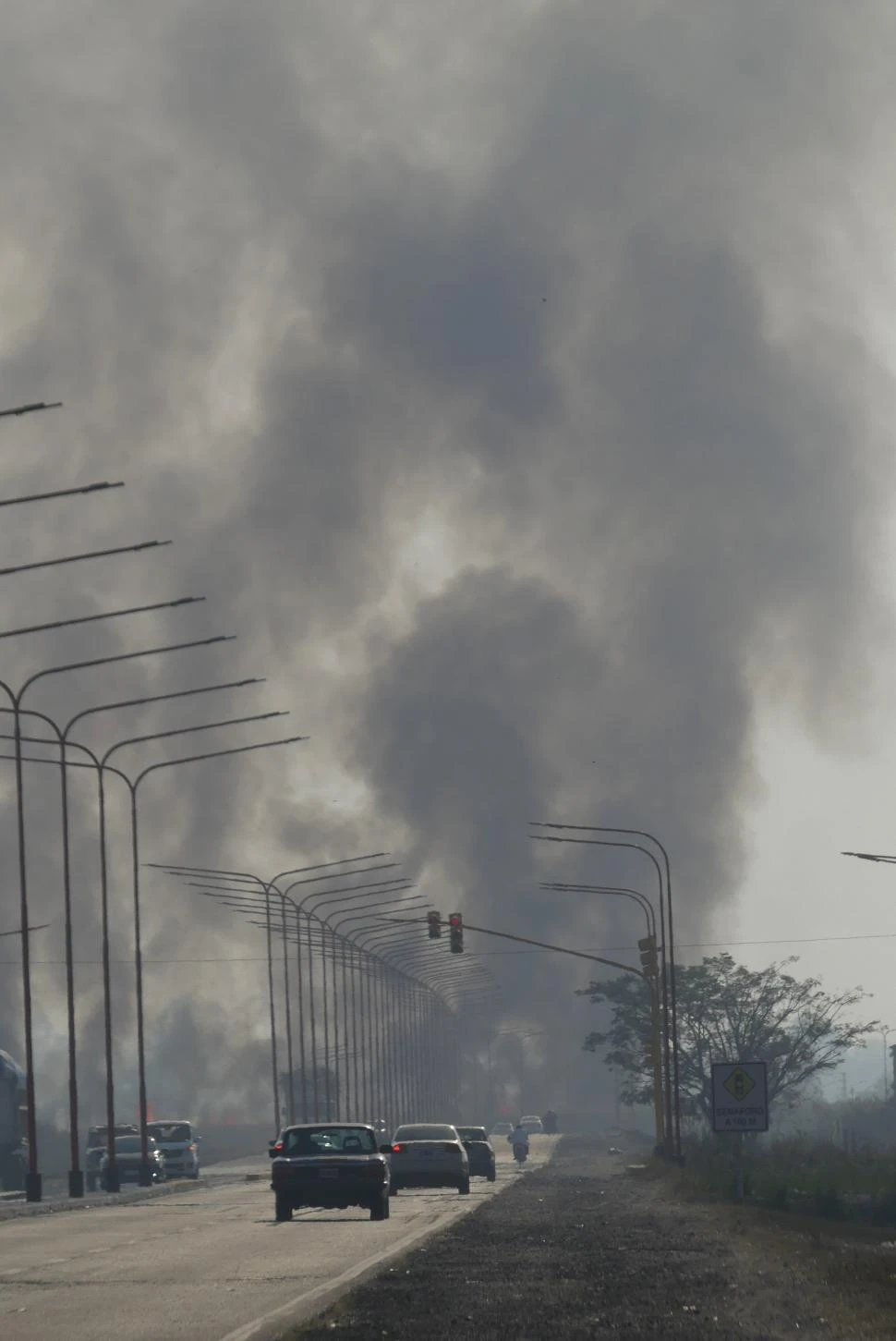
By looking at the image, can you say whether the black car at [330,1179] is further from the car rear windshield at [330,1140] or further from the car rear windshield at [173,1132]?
the car rear windshield at [173,1132]

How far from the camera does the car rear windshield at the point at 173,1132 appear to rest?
286 feet

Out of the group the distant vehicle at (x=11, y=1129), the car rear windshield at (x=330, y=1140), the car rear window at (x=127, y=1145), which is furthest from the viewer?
the car rear window at (x=127, y=1145)

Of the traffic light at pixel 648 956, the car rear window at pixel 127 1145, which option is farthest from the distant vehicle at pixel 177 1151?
the traffic light at pixel 648 956

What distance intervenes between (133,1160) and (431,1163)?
2334cm

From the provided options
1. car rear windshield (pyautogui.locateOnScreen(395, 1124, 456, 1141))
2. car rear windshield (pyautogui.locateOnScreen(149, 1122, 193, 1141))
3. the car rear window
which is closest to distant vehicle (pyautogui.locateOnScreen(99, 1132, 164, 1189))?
the car rear window

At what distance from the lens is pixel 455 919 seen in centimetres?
7144

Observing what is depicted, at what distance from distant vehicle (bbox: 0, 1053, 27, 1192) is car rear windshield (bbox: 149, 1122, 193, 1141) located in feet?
26.3

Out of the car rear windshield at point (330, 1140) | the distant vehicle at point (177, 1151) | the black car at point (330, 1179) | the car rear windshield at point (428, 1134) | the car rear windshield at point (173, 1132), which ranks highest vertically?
the car rear windshield at point (330, 1140)

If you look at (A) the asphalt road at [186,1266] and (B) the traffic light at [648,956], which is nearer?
(A) the asphalt road at [186,1266]

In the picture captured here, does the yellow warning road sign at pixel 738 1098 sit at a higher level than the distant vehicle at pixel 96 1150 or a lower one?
higher

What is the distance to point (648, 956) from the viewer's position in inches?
2783

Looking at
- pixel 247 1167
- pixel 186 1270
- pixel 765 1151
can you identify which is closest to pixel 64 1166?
pixel 247 1167

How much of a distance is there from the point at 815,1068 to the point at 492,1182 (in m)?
62.4

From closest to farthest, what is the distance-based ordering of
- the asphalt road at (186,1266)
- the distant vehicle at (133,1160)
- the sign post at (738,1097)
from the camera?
the asphalt road at (186,1266) < the sign post at (738,1097) < the distant vehicle at (133,1160)
